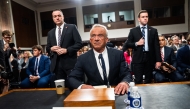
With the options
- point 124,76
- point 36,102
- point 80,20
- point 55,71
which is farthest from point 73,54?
point 80,20

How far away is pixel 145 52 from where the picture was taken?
2.32 meters

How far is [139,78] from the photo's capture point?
229 centimetres

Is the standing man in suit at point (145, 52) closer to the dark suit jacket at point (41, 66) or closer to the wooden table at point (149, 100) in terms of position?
the wooden table at point (149, 100)

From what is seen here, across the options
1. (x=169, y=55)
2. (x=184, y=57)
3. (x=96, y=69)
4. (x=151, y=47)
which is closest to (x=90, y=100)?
(x=96, y=69)

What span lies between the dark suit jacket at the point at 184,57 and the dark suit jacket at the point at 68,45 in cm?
170

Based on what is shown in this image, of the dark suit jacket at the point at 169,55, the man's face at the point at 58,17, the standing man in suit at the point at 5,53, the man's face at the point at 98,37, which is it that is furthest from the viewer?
the dark suit jacket at the point at 169,55

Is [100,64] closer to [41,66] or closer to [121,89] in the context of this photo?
[121,89]

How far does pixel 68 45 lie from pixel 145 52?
107 cm

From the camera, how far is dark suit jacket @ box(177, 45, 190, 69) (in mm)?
2725

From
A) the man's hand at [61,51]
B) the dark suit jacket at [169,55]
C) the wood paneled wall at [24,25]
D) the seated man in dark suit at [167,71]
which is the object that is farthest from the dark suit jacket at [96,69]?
the wood paneled wall at [24,25]

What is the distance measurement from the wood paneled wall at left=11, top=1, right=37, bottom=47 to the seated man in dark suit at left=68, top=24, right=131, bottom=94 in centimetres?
830

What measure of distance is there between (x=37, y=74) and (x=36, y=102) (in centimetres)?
209

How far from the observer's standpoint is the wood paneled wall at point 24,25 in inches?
345

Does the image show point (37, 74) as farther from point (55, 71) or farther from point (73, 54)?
point (73, 54)
